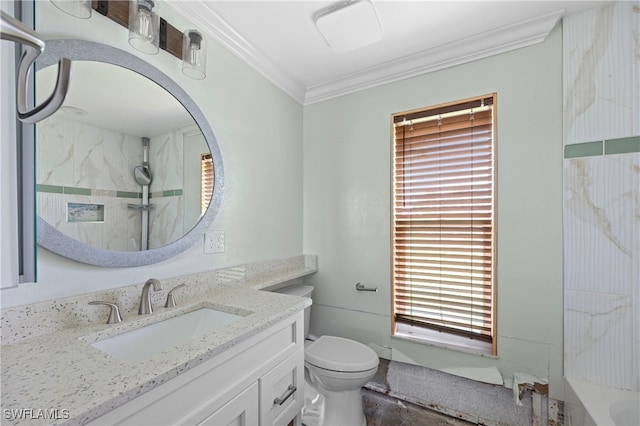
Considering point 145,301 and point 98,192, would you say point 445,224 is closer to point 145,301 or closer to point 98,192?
point 145,301

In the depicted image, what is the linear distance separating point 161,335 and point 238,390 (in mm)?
414

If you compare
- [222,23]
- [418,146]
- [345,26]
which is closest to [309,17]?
[345,26]

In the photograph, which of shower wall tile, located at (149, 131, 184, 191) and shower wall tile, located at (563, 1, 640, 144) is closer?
shower wall tile, located at (149, 131, 184, 191)

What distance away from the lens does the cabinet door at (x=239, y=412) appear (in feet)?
2.72

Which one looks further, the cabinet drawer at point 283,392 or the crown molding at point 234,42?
the crown molding at point 234,42

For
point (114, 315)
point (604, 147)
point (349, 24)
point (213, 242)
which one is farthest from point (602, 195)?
point (114, 315)

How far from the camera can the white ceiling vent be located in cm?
136

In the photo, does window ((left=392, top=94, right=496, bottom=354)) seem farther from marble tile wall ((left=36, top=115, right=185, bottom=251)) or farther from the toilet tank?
marble tile wall ((left=36, top=115, right=185, bottom=251))

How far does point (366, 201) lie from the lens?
2.02 meters

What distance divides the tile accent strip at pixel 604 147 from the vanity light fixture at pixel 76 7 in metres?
2.24

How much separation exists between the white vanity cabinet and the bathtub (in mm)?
1318

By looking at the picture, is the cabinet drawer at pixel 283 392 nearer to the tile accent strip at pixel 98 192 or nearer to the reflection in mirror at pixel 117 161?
the reflection in mirror at pixel 117 161

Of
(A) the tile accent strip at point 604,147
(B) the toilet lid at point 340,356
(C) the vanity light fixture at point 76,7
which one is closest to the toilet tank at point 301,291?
(B) the toilet lid at point 340,356

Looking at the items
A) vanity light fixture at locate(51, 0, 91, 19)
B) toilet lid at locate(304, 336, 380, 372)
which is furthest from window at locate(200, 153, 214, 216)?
toilet lid at locate(304, 336, 380, 372)
